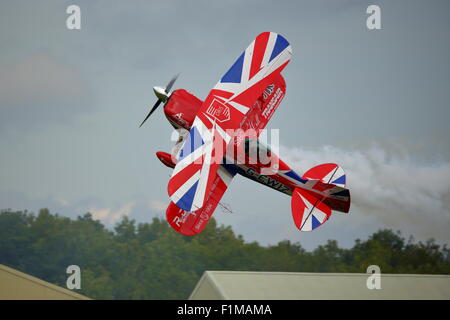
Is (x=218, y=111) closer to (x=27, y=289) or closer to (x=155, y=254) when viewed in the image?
(x=27, y=289)

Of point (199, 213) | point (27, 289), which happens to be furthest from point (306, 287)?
point (27, 289)

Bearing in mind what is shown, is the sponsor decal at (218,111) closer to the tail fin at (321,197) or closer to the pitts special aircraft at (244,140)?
the pitts special aircraft at (244,140)

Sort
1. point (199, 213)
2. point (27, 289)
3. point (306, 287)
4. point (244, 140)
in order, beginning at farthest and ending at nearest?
point (27, 289) → point (199, 213) → point (244, 140) → point (306, 287)

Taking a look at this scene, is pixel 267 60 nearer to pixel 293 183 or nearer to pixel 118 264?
pixel 293 183

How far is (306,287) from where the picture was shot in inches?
561

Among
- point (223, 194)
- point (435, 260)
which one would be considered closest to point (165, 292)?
point (435, 260)

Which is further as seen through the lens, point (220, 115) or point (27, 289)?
point (27, 289)

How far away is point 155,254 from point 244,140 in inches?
1298

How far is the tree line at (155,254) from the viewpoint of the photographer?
35.2m

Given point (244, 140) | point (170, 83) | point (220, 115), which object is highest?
point (170, 83)

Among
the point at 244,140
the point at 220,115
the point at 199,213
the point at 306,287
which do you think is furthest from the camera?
the point at 199,213
